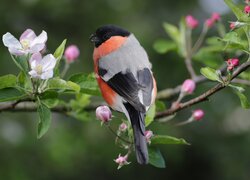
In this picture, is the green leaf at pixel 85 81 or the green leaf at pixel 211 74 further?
the green leaf at pixel 85 81

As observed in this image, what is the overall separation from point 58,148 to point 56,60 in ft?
14.2

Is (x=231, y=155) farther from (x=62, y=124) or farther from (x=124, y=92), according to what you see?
(x=124, y=92)

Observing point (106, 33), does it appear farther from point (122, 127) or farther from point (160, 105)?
point (122, 127)

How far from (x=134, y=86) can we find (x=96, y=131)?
14.3 feet

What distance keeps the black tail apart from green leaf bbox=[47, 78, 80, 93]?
352 mm

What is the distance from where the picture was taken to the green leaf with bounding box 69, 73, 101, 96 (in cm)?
306

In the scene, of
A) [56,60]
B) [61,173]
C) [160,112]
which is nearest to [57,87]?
[56,60]

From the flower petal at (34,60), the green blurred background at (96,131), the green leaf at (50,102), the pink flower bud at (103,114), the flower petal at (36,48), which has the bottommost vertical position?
the green blurred background at (96,131)

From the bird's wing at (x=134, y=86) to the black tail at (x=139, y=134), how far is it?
0.05m

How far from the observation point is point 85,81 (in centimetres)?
311

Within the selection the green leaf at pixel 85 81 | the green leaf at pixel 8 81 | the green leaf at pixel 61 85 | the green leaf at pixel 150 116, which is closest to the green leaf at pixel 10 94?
the green leaf at pixel 8 81

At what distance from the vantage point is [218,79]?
8.98 ft

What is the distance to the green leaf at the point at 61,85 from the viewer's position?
8.99ft

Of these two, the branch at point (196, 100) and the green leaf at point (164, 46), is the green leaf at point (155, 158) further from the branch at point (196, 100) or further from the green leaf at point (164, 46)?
the green leaf at point (164, 46)
